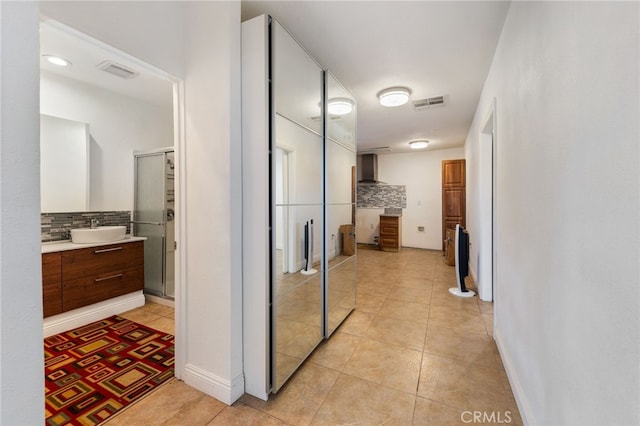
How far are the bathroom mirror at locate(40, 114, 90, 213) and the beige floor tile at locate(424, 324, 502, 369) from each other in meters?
3.99

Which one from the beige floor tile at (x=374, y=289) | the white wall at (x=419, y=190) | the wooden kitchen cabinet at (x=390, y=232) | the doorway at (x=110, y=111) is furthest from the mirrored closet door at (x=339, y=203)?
the white wall at (x=419, y=190)

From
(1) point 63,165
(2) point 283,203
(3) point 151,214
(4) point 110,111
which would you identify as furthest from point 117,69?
(2) point 283,203

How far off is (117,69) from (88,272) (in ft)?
6.84

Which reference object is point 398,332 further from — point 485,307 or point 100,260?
point 100,260

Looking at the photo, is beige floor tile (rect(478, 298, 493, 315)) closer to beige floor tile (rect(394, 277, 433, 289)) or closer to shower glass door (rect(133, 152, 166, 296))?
beige floor tile (rect(394, 277, 433, 289))

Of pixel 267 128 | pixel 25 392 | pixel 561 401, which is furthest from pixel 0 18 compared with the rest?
pixel 561 401

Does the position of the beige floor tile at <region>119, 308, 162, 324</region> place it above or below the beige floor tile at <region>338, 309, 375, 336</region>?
above

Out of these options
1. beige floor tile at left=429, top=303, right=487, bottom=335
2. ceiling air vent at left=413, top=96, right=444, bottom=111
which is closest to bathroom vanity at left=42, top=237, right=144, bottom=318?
beige floor tile at left=429, top=303, right=487, bottom=335

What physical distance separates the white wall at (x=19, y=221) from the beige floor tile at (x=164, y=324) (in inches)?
92.7

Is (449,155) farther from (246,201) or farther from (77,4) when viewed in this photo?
(77,4)

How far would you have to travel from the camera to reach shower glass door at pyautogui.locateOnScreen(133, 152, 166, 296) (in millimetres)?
3375

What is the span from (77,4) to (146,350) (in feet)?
7.95

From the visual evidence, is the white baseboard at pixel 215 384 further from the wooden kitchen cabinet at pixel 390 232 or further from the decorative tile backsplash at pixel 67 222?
Answer: the wooden kitchen cabinet at pixel 390 232

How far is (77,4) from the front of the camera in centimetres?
139
